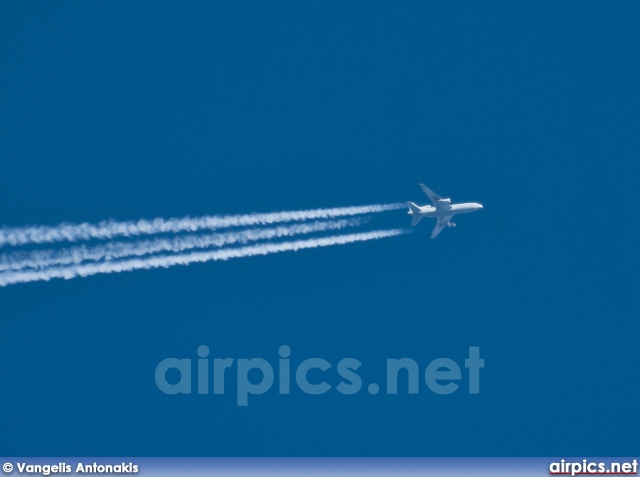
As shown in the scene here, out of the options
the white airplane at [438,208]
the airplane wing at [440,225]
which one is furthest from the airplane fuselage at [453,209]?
the airplane wing at [440,225]

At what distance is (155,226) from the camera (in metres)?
63.1

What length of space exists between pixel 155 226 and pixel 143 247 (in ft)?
4.37

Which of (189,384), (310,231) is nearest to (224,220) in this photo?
(310,231)

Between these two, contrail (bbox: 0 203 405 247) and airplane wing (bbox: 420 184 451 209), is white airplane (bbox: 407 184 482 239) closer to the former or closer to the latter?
airplane wing (bbox: 420 184 451 209)

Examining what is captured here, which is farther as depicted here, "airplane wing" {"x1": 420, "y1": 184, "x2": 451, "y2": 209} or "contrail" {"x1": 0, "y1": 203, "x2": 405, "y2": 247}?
"airplane wing" {"x1": 420, "y1": 184, "x2": 451, "y2": 209}

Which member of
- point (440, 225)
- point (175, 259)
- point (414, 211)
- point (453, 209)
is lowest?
point (175, 259)

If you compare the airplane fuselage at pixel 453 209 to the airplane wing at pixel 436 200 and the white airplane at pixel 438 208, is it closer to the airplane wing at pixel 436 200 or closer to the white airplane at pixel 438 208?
the white airplane at pixel 438 208

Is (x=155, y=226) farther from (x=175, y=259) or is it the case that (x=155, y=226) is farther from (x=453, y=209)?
(x=453, y=209)

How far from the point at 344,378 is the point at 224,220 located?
1183 centimetres

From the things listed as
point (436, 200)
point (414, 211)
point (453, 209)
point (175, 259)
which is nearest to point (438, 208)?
point (436, 200)

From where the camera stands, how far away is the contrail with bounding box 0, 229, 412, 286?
57.5m

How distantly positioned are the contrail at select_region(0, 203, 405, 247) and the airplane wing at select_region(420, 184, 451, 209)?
154 cm

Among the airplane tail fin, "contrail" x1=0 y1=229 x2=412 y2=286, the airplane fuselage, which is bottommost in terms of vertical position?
"contrail" x1=0 y1=229 x2=412 y2=286

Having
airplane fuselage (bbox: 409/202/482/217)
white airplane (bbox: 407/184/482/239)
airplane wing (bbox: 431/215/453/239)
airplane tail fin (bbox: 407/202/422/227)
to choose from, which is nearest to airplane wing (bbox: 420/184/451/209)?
white airplane (bbox: 407/184/482/239)
